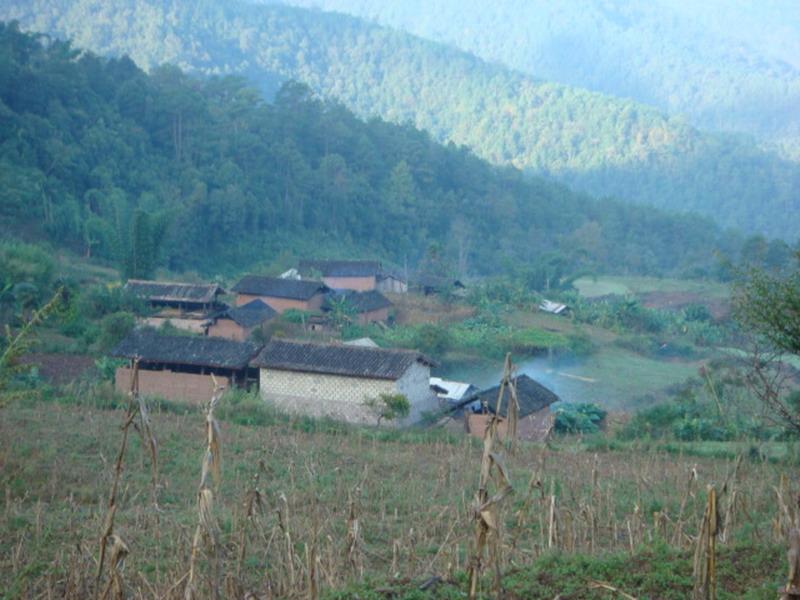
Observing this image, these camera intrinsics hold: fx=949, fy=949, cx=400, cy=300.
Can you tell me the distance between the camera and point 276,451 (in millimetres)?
13680

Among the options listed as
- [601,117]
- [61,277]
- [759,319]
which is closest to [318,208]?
[61,277]

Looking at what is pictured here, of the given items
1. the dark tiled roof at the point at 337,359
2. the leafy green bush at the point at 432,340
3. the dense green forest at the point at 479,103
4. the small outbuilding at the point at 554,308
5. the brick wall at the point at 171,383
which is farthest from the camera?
the dense green forest at the point at 479,103

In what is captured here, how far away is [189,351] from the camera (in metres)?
19.5

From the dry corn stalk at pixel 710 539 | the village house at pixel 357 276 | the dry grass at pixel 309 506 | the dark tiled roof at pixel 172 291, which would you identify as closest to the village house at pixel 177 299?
the dark tiled roof at pixel 172 291

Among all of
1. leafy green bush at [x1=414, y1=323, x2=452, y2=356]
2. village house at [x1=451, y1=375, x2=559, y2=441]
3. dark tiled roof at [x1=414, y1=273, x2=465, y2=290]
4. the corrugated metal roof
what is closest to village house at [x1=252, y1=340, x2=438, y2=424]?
the corrugated metal roof

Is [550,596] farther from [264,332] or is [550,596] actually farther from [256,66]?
[256,66]

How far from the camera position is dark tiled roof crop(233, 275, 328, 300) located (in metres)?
31.0

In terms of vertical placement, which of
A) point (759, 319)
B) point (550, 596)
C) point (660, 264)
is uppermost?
point (759, 319)

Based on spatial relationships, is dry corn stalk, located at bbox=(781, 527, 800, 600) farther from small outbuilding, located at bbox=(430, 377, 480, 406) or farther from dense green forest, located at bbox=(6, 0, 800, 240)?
dense green forest, located at bbox=(6, 0, 800, 240)

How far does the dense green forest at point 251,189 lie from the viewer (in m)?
37.5

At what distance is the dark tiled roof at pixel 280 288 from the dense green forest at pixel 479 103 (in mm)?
54952

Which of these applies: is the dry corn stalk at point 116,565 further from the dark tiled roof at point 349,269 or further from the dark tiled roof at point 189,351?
the dark tiled roof at point 349,269

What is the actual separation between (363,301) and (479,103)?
75.4 meters

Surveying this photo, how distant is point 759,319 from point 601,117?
88.7 meters
